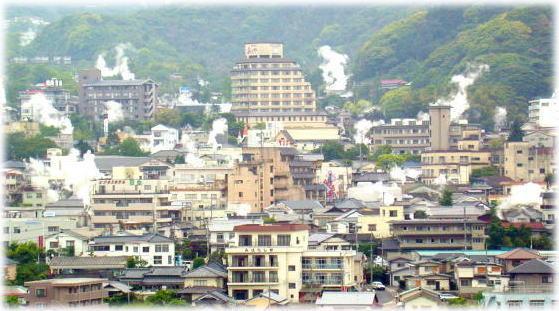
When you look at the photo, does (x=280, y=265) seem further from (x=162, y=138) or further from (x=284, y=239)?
(x=162, y=138)

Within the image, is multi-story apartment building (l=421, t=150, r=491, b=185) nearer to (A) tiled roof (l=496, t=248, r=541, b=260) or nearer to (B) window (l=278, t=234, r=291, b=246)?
(A) tiled roof (l=496, t=248, r=541, b=260)

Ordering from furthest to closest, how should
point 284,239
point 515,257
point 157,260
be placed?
point 157,260 < point 515,257 < point 284,239

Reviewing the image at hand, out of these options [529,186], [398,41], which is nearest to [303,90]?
[398,41]

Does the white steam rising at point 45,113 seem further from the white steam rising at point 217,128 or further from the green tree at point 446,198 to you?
the green tree at point 446,198

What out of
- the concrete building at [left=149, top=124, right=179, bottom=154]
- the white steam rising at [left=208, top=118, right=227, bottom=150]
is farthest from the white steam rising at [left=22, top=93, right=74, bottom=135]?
the white steam rising at [left=208, top=118, right=227, bottom=150]

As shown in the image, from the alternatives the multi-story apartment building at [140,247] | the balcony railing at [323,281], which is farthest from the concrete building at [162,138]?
the balcony railing at [323,281]

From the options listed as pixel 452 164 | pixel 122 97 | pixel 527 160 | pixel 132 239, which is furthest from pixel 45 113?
pixel 132 239
